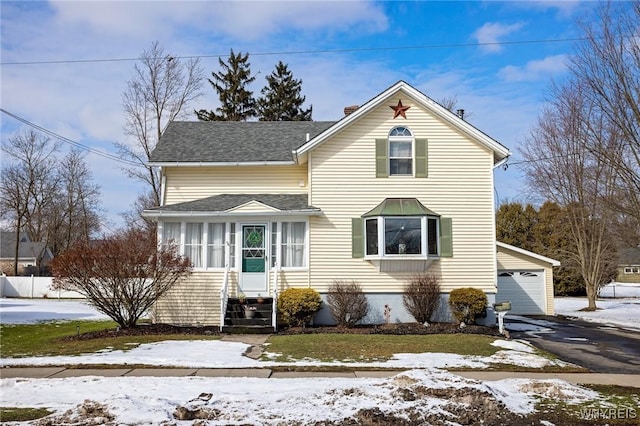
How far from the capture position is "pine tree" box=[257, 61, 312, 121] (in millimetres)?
46062

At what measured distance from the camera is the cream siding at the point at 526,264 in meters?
23.3

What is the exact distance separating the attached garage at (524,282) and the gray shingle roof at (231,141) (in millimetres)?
10212

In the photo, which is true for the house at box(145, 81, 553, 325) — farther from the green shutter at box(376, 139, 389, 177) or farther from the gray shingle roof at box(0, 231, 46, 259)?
the gray shingle roof at box(0, 231, 46, 259)

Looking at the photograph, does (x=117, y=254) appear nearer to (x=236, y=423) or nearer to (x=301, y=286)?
(x=301, y=286)

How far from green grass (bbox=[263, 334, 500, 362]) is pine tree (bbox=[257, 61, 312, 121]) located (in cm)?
3427

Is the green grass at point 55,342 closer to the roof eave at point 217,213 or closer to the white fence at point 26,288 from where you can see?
the roof eave at point 217,213

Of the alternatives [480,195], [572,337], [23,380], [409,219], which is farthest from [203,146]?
[572,337]

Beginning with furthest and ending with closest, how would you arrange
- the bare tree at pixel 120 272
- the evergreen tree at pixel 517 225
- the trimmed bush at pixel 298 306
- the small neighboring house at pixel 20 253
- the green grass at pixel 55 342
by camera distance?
1. the small neighboring house at pixel 20 253
2. the evergreen tree at pixel 517 225
3. the trimmed bush at pixel 298 306
4. the bare tree at pixel 120 272
5. the green grass at pixel 55 342

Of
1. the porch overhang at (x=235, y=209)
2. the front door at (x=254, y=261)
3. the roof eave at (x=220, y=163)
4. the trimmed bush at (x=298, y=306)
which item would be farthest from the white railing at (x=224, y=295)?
the roof eave at (x=220, y=163)

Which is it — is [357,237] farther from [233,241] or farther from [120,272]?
[120,272]

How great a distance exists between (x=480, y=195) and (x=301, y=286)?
643 cm

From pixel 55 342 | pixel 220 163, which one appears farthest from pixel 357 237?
pixel 55 342

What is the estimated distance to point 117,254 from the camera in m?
13.7

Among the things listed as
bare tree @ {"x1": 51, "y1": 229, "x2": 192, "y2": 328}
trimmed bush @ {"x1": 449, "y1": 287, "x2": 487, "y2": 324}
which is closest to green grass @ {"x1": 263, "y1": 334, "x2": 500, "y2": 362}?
trimmed bush @ {"x1": 449, "y1": 287, "x2": 487, "y2": 324}
